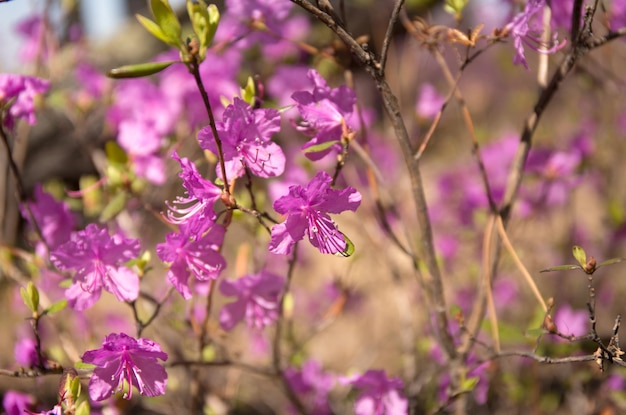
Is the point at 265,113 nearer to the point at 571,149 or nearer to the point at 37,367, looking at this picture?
the point at 37,367

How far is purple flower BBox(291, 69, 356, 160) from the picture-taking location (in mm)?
954

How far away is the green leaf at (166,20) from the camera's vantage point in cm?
77

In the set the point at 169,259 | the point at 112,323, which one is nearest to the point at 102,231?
the point at 169,259

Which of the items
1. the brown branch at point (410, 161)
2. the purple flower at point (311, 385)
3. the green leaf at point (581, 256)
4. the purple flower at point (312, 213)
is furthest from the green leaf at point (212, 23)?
the purple flower at point (311, 385)

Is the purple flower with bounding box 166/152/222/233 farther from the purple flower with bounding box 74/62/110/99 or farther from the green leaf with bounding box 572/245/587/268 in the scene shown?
the purple flower with bounding box 74/62/110/99

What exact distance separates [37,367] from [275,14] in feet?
2.67

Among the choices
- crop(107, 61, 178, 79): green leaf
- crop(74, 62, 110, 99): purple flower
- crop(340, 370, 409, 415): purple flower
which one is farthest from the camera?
crop(74, 62, 110, 99): purple flower

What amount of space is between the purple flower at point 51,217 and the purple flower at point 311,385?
74cm

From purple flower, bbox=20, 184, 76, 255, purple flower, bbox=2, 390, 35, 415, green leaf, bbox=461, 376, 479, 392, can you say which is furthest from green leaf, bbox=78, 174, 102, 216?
green leaf, bbox=461, 376, 479, 392

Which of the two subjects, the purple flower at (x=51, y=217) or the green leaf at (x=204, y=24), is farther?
the purple flower at (x=51, y=217)

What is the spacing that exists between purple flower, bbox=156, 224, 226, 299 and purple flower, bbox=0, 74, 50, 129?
0.43 metres

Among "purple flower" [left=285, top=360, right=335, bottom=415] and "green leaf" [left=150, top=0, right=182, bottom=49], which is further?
"purple flower" [left=285, top=360, right=335, bottom=415]

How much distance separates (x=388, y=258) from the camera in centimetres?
192

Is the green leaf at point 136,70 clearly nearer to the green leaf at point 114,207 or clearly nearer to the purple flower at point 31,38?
the green leaf at point 114,207
